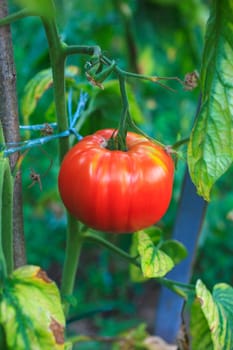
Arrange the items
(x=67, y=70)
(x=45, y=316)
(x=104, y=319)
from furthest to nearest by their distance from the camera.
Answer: (x=104, y=319) → (x=67, y=70) → (x=45, y=316)

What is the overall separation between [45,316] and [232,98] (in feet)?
0.87

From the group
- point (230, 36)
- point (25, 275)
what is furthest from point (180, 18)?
point (25, 275)

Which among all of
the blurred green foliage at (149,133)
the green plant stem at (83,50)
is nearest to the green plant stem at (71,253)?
the green plant stem at (83,50)

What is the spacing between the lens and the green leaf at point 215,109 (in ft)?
1.63

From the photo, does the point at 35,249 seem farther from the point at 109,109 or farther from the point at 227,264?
the point at 109,109


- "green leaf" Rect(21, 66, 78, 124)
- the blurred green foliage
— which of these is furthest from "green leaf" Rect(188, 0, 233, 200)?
the blurred green foliage

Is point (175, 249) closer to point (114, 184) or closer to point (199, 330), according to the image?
point (199, 330)

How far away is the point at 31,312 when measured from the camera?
1.54ft

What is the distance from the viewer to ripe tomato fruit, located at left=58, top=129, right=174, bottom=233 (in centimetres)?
54

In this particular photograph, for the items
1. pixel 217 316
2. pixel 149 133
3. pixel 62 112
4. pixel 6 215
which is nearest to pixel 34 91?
pixel 62 112

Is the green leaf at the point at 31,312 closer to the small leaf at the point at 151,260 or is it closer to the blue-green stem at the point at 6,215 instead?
the blue-green stem at the point at 6,215

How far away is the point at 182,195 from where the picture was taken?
839 millimetres

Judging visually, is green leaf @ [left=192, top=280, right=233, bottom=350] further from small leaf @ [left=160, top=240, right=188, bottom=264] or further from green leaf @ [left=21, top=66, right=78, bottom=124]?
green leaf @ [left=21, top=66, right=78, bottom=124]

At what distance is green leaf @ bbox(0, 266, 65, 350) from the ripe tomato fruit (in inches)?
3.5
